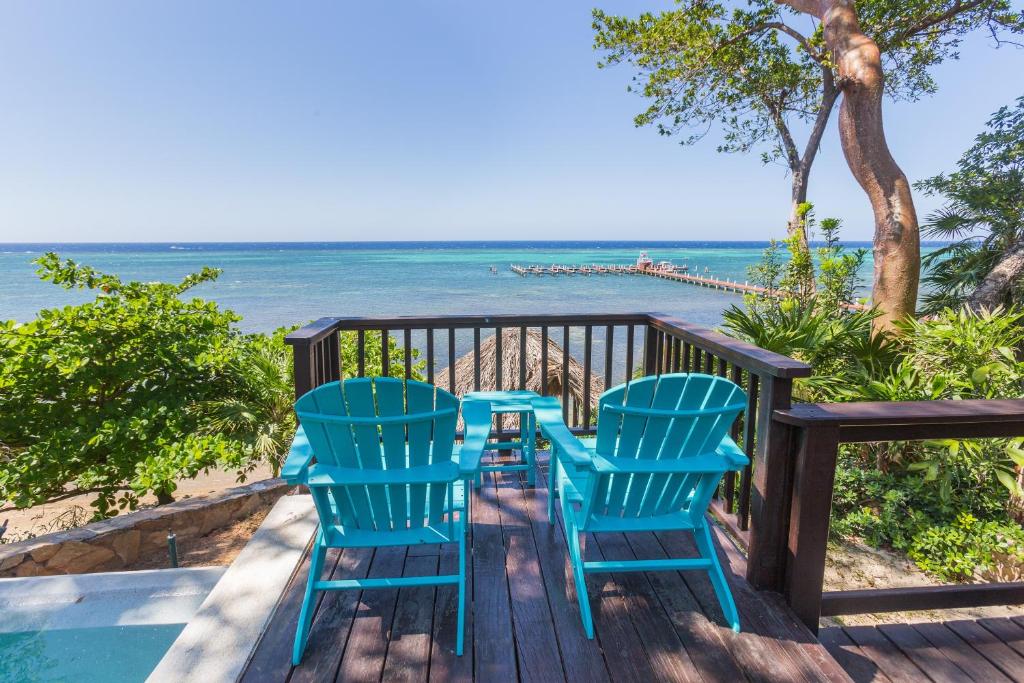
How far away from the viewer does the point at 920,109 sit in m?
10.4

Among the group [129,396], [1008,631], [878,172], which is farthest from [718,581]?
[878,172]

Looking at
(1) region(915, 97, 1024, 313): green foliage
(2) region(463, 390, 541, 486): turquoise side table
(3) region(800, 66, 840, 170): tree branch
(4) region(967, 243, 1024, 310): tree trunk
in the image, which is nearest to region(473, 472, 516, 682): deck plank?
(2) region(463, 390, 541, 486): turquoise side table

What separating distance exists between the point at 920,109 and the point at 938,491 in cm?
1010

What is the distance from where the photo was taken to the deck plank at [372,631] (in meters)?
1.49

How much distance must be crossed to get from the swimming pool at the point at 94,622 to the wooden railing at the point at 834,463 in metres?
2.33

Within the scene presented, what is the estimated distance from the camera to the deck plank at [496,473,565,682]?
1.50 meters

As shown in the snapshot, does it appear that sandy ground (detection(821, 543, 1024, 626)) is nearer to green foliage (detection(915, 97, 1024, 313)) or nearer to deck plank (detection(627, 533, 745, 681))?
deck plank (detection(627, 533, 745, 681))

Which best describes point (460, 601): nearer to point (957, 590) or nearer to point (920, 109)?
point (957, 590)

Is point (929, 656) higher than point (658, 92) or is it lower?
lower

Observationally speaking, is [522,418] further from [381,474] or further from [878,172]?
[878,172]

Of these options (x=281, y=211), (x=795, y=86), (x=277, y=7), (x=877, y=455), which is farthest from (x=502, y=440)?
(x=281, y=211)

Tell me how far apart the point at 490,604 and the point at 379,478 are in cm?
64

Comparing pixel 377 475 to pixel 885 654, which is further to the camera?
pixel 885 654

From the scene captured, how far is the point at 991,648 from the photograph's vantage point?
1.76m
